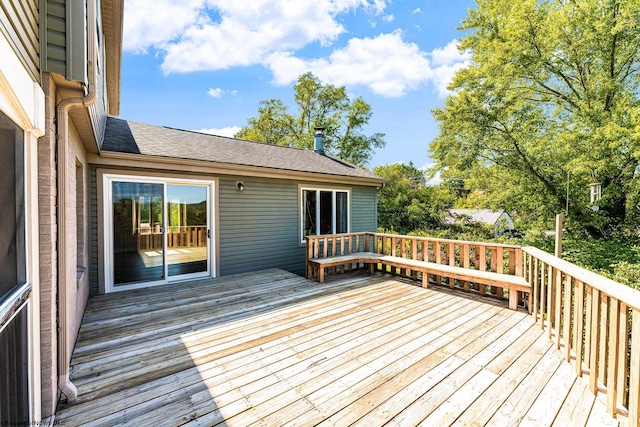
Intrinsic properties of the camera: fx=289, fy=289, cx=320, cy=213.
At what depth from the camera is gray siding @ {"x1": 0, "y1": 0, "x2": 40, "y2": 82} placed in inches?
49.6

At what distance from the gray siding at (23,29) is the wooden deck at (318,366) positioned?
2.16 metres

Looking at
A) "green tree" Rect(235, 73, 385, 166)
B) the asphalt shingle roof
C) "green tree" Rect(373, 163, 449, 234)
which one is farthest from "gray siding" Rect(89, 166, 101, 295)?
"green tree" Rect(235, 73, 385, 166)

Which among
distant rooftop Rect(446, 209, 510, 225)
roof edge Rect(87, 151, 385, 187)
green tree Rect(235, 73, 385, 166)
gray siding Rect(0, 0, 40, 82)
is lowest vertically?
distant rooftop Rect(446, 209, 510, 225)

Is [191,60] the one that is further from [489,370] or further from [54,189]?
[489,370]

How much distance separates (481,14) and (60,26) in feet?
43.4

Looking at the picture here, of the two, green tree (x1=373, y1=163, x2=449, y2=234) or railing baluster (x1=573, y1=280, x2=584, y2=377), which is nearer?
railing baluster (x1=573, y1=280, x2=584, y2=377)

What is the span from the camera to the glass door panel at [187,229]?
204 inches

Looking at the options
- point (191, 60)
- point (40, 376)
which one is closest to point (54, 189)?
point (40, 376)

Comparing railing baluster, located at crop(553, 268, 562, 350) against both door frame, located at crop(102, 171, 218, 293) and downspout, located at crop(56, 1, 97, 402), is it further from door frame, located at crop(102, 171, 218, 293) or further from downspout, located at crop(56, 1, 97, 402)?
door frame, located at crop(102, 171, 218, 293)

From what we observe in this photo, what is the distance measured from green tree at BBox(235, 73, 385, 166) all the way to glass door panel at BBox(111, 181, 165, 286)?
15696mm

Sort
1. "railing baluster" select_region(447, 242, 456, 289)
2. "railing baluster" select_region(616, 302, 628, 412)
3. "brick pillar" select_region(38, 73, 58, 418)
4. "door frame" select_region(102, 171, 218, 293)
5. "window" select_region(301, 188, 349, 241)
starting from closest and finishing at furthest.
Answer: "brick pillar" select_region(38, 73, 58, 418) → "railing baluster" select_region(616, 302, 628, 412) → "door frame" select_region(102, 171, 218, 293) → "railing baluster" select_region(447, 242, 456, 289) → "window" select_region(301, 188, 349, 241)

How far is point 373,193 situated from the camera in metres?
8.64

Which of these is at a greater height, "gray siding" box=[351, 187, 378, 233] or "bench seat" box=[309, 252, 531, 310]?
"gray siding" box=[351, 187, 378, 233]

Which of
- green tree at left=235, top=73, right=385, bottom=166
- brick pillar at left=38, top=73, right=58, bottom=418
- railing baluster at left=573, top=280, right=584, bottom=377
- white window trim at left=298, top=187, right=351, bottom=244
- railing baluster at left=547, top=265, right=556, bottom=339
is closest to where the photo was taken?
brick pillar at left=38, top=73, right=58, bottom=418
